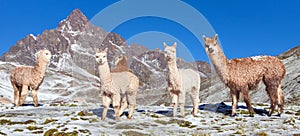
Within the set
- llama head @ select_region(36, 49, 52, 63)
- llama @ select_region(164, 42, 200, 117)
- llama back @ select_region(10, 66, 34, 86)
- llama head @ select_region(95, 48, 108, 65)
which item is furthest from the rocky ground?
llama head @ select_region(36, 49, 52, 63)

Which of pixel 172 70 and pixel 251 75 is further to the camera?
pixel 251 75

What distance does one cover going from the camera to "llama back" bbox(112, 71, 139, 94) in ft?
61.8

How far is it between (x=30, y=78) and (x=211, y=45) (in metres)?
14.6

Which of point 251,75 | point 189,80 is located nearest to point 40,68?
point 189,80

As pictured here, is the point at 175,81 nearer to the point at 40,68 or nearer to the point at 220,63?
the point at 220,63

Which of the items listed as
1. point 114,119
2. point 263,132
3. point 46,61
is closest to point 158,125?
point 114,119

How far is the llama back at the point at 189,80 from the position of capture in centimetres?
1988

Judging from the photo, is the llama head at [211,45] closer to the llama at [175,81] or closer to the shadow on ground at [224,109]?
the llama at [175,81]

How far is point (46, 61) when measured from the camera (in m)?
26.5

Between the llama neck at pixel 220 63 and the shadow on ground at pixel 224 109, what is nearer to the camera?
the llama neck at pixel 220 63

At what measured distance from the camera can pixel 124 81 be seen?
19.1m

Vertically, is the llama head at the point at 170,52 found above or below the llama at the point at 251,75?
above

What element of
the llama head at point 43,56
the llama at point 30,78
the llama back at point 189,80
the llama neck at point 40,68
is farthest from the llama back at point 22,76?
the llama back at point 189,80

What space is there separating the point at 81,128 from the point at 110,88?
125 inches
